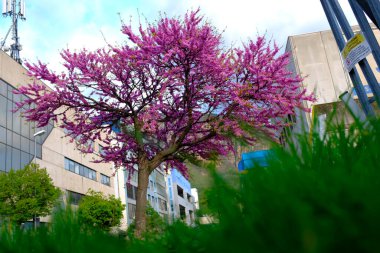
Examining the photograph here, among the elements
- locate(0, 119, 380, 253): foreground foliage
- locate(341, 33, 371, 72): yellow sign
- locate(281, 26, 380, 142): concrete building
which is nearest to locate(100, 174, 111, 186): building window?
locate(281, 26, 380, 142): concrete building

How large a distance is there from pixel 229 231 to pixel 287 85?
37.1 feet

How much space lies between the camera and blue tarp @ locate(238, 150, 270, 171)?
932 millimetres

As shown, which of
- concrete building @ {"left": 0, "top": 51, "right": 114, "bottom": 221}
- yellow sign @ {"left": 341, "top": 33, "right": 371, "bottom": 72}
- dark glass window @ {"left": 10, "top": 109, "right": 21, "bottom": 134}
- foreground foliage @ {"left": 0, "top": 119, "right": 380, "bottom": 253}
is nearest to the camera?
foreground foliage @ {"left": 0, "top": 119, "right": 380, "bottom": 253}

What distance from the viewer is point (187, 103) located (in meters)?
11.5

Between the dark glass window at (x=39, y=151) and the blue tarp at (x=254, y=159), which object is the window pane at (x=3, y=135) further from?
the blue tarp at (x=254, y=159)

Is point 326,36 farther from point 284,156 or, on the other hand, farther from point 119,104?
point 284,156

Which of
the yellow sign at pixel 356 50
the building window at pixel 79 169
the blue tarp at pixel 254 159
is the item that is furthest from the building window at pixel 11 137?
the blue tarp at pixel 254 159

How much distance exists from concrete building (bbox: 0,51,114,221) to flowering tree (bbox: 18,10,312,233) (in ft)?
41.8

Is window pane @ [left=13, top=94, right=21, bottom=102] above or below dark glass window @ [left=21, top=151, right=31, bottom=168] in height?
above

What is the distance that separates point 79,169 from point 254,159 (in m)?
43.5

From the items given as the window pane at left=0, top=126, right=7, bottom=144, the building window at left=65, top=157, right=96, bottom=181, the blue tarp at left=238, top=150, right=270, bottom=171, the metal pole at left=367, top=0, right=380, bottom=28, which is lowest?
the blue tarp at left=238, top=150, right=270, bottom=171

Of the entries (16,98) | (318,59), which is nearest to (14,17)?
(16,98)

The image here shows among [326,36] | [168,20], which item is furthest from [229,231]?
[326,36]

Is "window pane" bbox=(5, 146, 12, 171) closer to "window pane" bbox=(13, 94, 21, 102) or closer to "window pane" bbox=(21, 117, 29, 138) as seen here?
"window pane" bbox=(21, 117, 29, 138)
